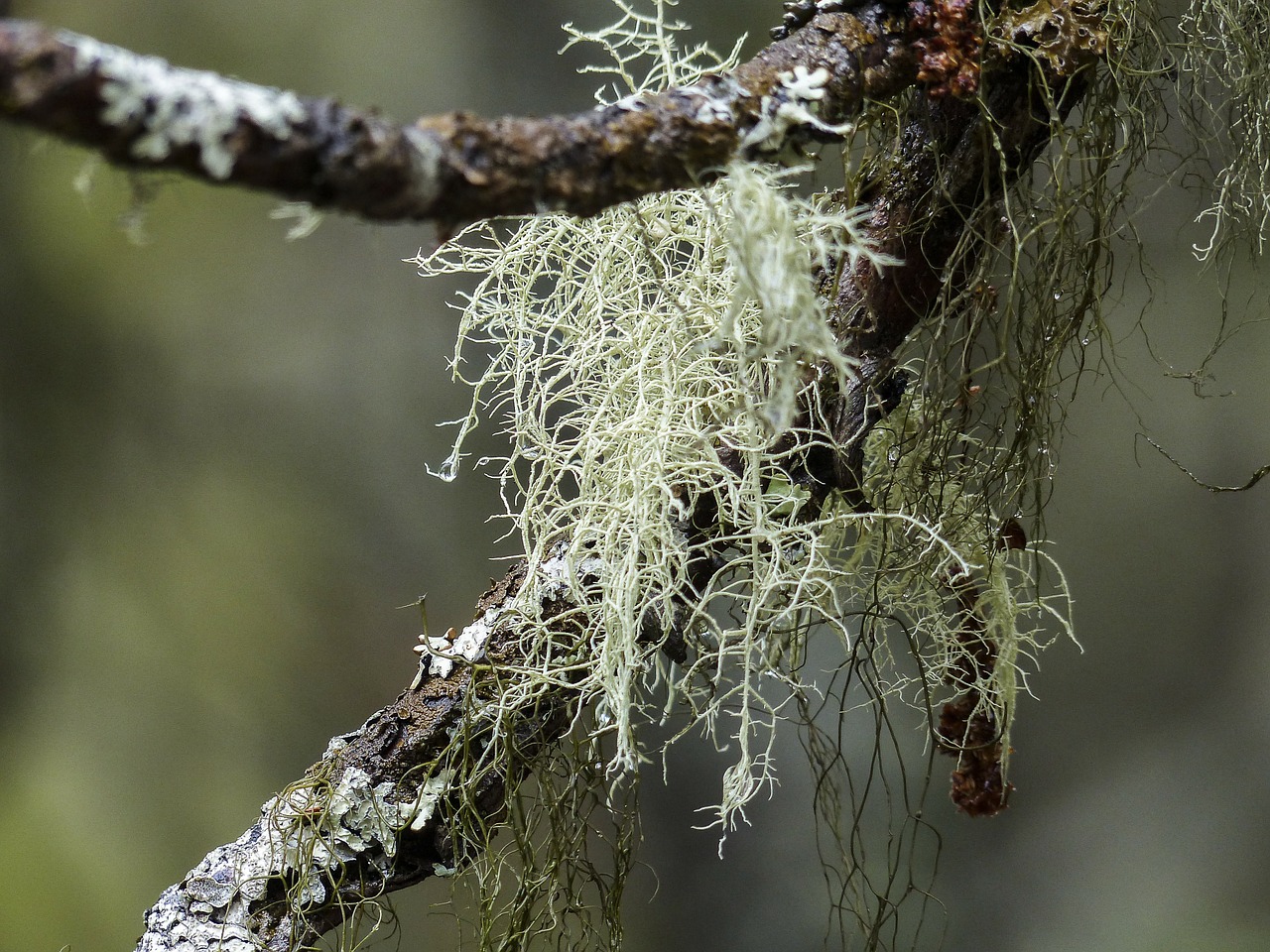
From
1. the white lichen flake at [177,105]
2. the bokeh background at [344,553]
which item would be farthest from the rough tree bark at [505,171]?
the bokeh background at [344,553]

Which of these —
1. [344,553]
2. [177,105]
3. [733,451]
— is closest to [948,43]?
[733,451]

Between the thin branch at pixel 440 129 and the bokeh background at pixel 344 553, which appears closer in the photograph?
the thin branch at pixel 440 129

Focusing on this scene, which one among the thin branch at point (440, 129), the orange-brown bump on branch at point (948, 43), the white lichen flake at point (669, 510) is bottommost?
the white lichen flake at point (669, 510)

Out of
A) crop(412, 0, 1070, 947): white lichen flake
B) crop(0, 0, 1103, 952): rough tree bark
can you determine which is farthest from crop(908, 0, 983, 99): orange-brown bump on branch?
crop(412, 0, 1070, 947): white lichen flake

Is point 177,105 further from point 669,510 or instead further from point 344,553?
point 344,553

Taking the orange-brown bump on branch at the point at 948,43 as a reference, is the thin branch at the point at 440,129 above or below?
below

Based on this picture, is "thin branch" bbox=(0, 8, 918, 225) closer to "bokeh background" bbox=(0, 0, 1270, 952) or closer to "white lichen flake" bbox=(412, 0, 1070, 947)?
"white lichen flake" bbox=(412, 0, 1070, 947)

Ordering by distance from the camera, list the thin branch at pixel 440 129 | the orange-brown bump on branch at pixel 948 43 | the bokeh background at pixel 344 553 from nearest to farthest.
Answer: the thin branch at pixel 440 129
the orange-brown bump on branch at pixel 948 43
the bokeh background at pixel 344 553

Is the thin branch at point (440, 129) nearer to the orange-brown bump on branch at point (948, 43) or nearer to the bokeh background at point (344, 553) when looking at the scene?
the orange-brown bump on branch at point (948, 43)
